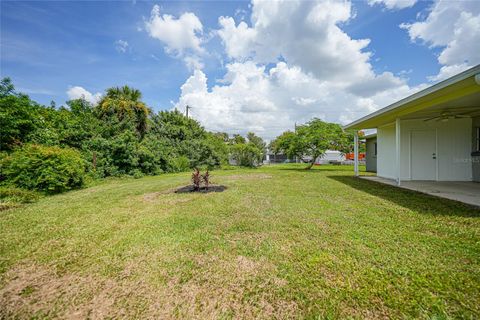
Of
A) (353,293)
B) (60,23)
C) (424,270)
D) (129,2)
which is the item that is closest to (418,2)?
(424,270)

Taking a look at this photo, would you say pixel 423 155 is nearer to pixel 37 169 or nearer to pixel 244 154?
pixel 244 154

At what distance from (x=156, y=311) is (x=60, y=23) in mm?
10085

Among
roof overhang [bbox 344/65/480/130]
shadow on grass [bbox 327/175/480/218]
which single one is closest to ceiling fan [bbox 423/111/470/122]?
roof overhang [bbox 344/65/480/130]

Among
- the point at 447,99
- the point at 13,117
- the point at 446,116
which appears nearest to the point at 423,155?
the point at 446,116

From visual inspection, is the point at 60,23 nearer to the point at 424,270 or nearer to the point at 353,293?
the point at 353,293

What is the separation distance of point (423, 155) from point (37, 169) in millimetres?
14235

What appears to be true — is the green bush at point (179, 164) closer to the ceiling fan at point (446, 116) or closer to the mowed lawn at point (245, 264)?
the mowed lawn at point (245, 264)

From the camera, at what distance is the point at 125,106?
12.8 metres

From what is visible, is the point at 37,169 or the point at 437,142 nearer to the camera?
the point at 37,169

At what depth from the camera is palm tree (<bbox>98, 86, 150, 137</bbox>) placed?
12727mm

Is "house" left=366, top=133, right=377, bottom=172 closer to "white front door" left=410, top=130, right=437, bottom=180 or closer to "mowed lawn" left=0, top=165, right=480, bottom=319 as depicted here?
"white front door" left=410, top=130, right=437, bottom=180

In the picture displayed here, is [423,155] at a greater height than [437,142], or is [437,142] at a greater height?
[437,142]

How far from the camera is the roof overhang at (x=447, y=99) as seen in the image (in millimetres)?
3693

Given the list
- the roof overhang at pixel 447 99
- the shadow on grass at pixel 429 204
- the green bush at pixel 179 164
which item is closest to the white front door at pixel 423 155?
the roof overhang at pixel 447 99
